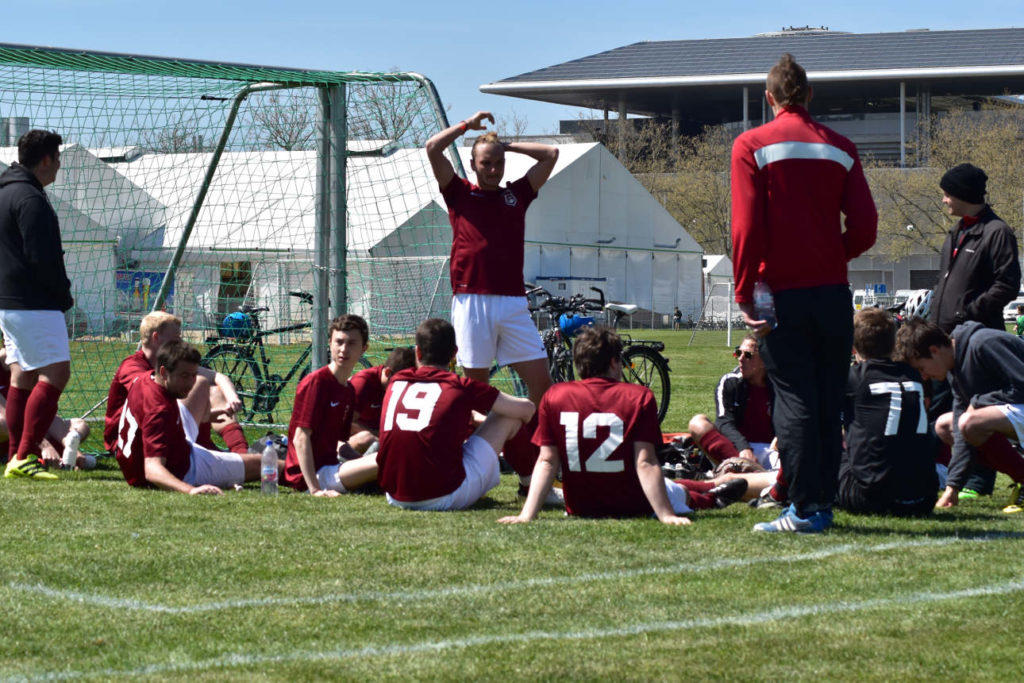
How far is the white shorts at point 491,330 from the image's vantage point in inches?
306

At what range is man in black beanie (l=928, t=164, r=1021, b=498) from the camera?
7.89 m

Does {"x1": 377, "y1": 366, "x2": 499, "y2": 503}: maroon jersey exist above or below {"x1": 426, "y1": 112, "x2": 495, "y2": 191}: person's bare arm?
below

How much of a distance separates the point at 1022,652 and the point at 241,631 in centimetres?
243

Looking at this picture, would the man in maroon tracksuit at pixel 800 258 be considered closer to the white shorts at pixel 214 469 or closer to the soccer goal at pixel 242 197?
the white shorts at pixel 214 469

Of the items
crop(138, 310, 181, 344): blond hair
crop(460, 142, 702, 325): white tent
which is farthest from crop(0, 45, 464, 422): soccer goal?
crop(460, 142, 702, 325): white tent

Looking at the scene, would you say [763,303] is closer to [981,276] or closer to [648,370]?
[981,276]

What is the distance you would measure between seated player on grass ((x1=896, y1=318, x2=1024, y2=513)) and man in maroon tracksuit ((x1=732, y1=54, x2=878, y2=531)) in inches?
43.1

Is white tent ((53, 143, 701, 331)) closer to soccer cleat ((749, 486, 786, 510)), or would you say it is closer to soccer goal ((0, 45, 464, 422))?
soccer goal ((0, 45, 464, 422))

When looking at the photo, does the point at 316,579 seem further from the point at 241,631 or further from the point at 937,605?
the point at 937,605

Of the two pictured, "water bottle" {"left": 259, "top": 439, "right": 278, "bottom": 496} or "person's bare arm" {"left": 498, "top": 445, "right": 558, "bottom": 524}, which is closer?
"person's bare arm" {"left": 498, "top": 445, "right": 558, "bottom": 524}

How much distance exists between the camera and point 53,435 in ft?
31.7

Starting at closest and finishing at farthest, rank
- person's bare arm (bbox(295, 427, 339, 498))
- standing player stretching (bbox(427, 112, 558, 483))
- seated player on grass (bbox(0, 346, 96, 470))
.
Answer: person's bare arm (bbox(295, 427, 339, 498)) < standing player stretching (bbox(427, 112, 558, 483)) < seated player on grass (bbox(0, 346, 96, 470))

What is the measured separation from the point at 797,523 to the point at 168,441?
146 inches

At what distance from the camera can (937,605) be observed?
15.2ft
